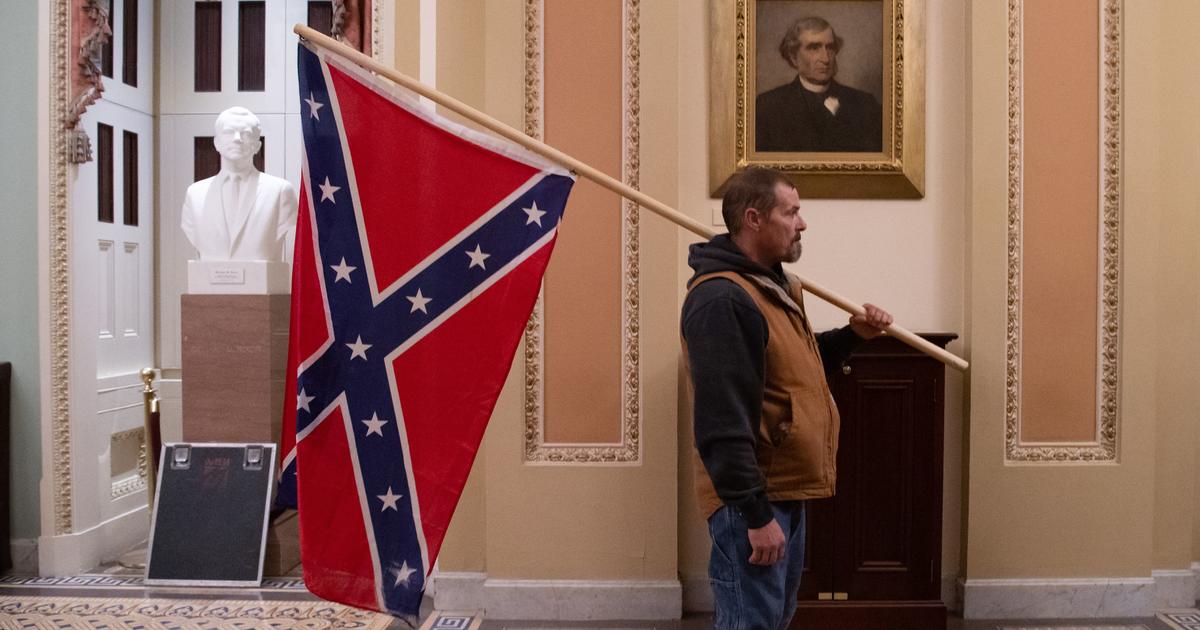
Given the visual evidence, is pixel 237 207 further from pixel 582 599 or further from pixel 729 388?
pixel 729 388

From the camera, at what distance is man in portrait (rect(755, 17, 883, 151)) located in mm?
3844

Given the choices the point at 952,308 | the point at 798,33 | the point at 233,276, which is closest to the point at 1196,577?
the point at 952,308

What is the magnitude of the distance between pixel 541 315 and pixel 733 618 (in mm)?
1878

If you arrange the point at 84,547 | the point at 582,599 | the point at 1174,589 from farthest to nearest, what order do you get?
1. the point at 84,547
2. the point at 1174,589
3. the point at 582,599

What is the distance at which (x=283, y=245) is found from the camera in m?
4.52

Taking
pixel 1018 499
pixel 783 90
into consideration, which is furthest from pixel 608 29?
pixel 1018 499

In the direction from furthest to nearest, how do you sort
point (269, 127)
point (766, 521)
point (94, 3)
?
point (269, 127)
point (94, 3)
point (766, 521)

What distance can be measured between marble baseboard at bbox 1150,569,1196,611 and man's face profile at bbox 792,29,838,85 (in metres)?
2.47

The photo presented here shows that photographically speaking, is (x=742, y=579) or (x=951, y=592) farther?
(x=951, y=592)

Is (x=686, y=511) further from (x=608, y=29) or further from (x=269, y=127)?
(x=269, y=127)

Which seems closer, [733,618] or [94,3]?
[733,618]

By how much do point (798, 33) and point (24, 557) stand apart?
414 centimetres

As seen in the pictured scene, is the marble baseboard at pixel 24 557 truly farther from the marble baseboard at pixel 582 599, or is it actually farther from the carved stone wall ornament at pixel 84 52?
the marble baseboard at pixel 582 599

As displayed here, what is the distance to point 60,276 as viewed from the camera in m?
4.31
